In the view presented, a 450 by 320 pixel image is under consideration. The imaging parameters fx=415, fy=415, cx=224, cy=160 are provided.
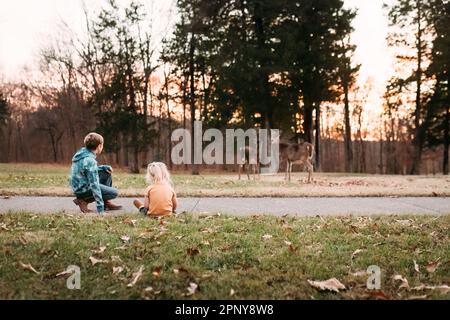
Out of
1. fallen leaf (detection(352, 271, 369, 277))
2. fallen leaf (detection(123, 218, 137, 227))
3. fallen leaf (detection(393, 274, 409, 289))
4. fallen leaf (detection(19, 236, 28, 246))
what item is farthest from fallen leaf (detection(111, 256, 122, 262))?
fallen leaf (detection(393, 274, 409, 289))

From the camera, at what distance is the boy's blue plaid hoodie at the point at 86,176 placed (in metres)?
6.69

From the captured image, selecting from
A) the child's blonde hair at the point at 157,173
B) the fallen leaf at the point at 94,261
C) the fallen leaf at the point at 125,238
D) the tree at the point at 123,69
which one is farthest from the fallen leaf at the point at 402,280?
the tree at the point at 123,69

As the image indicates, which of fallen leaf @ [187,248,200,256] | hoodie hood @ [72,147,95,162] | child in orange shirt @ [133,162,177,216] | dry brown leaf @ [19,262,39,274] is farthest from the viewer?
hoodie hood @ [72,147,95,162]

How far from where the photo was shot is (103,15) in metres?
29.7

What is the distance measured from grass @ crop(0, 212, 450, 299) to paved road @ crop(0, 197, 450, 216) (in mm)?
1276

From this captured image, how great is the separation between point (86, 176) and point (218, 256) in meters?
3.62

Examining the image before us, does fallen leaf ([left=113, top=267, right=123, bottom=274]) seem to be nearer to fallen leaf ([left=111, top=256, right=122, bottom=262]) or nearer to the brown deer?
fallen leaf ([left=111, top=256, right=122, bottom=262])

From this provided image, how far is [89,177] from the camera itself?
264 inches

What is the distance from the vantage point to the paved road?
7344 millimetres

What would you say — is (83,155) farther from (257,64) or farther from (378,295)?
(257,64)

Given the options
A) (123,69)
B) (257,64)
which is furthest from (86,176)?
(123,69)
